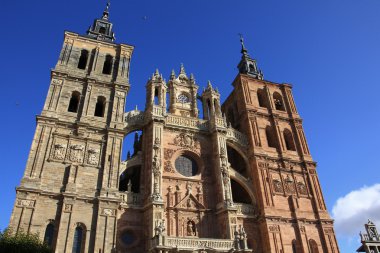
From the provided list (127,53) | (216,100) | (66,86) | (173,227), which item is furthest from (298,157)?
(66,86)

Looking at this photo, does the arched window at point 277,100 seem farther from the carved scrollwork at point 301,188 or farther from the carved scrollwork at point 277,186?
the carved scrollwork at point 277,186

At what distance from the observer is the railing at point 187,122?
25.2m

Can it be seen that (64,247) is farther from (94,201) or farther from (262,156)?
(262,156)

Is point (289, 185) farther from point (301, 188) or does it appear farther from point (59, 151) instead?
point (59, 151)

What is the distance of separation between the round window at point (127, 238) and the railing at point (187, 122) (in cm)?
844

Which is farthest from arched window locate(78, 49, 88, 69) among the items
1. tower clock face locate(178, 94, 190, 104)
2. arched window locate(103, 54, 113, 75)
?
tower clock face locate(178, 94, 190, 104)

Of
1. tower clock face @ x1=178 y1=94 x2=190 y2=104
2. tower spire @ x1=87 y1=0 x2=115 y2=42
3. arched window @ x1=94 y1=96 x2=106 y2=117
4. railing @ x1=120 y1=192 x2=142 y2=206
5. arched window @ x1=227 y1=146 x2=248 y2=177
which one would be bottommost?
railing @ x1=120 y1=192 x2=142 y2=206

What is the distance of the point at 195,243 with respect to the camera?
741 inches

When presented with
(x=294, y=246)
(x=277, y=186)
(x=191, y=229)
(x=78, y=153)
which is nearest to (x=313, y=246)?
(x=294, y=246)

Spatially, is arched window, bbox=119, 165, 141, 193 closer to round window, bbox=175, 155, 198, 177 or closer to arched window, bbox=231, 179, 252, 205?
round window, bbox=175, 155, 198, 177

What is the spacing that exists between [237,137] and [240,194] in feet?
14.7

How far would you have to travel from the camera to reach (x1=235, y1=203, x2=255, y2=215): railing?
76.0ft

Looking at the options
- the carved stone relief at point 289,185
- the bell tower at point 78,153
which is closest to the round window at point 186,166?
the bell tower at point 78,153

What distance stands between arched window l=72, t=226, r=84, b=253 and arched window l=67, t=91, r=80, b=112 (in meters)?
8.99
